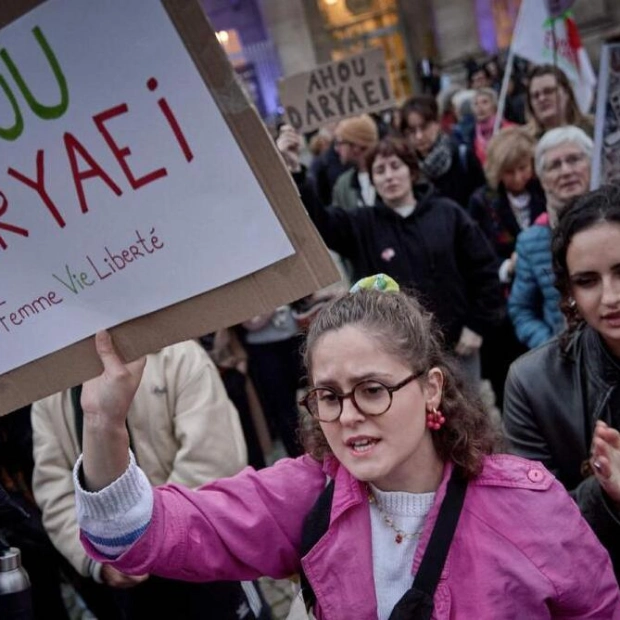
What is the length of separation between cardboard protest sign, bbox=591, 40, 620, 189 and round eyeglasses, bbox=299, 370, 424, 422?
1.67 m

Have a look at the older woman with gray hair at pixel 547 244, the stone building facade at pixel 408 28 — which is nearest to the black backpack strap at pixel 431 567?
the older woman with gray hair at pixel 547 244

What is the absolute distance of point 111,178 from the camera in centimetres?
120

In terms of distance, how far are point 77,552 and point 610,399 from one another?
1.75m

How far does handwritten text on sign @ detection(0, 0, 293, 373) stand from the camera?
1.12 metres

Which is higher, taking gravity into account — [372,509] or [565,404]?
[372,509]

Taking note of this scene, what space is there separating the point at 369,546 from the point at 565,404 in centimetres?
80

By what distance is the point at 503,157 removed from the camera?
13.8ft

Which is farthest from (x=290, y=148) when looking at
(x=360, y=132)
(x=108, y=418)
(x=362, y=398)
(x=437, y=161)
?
(x=360, y=132)

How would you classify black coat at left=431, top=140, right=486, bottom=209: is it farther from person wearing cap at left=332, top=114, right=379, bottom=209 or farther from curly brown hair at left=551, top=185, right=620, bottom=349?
curly brown hair at left=551, top=185, right=620, bottom=349

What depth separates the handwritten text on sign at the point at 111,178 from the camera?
1118 millimetres

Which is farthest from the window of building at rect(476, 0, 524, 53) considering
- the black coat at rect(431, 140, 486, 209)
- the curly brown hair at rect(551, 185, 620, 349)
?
the curly brown hair at rect(551, 185, 620, 349)

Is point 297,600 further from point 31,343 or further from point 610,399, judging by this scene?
point 610,399

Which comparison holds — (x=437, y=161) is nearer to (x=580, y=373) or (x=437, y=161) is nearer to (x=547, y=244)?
(x=547, y=244)

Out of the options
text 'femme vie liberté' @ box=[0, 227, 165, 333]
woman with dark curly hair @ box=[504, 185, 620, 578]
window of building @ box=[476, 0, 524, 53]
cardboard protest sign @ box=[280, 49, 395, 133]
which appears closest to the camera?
text 'femme vie liberté' @ box=[0, 227, 165, 333]
